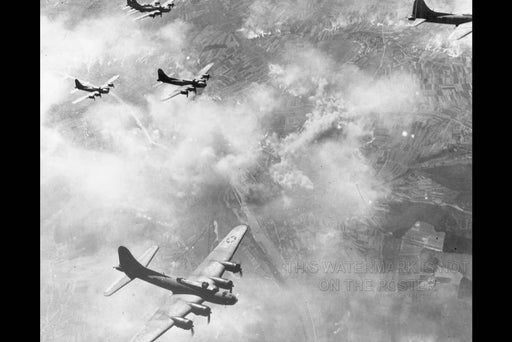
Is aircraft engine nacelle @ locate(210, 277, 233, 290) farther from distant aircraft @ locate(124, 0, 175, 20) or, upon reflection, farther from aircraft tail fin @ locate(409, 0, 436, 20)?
aircraft tail fin @ locate(409, 0, 436, 20)

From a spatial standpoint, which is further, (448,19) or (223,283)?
(448,19)

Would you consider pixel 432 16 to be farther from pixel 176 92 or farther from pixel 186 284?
pixel 186 284

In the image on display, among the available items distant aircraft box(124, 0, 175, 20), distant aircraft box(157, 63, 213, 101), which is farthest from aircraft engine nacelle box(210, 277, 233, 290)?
distant aircraft box(124, 0, 175, 20)

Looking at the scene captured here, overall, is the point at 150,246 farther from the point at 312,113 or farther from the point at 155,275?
the point at 312,113

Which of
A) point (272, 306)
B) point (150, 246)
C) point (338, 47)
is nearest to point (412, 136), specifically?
point (338, 47)

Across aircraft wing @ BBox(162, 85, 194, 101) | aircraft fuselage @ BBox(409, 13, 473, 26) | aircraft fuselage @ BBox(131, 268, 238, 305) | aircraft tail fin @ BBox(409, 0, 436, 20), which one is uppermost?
aircraft tail fin @ BBox(409, 0, 436, 20)

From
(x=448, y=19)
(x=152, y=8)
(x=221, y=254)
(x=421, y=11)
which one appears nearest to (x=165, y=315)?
(x=221, y=254)

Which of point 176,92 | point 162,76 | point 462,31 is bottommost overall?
point 176,92
